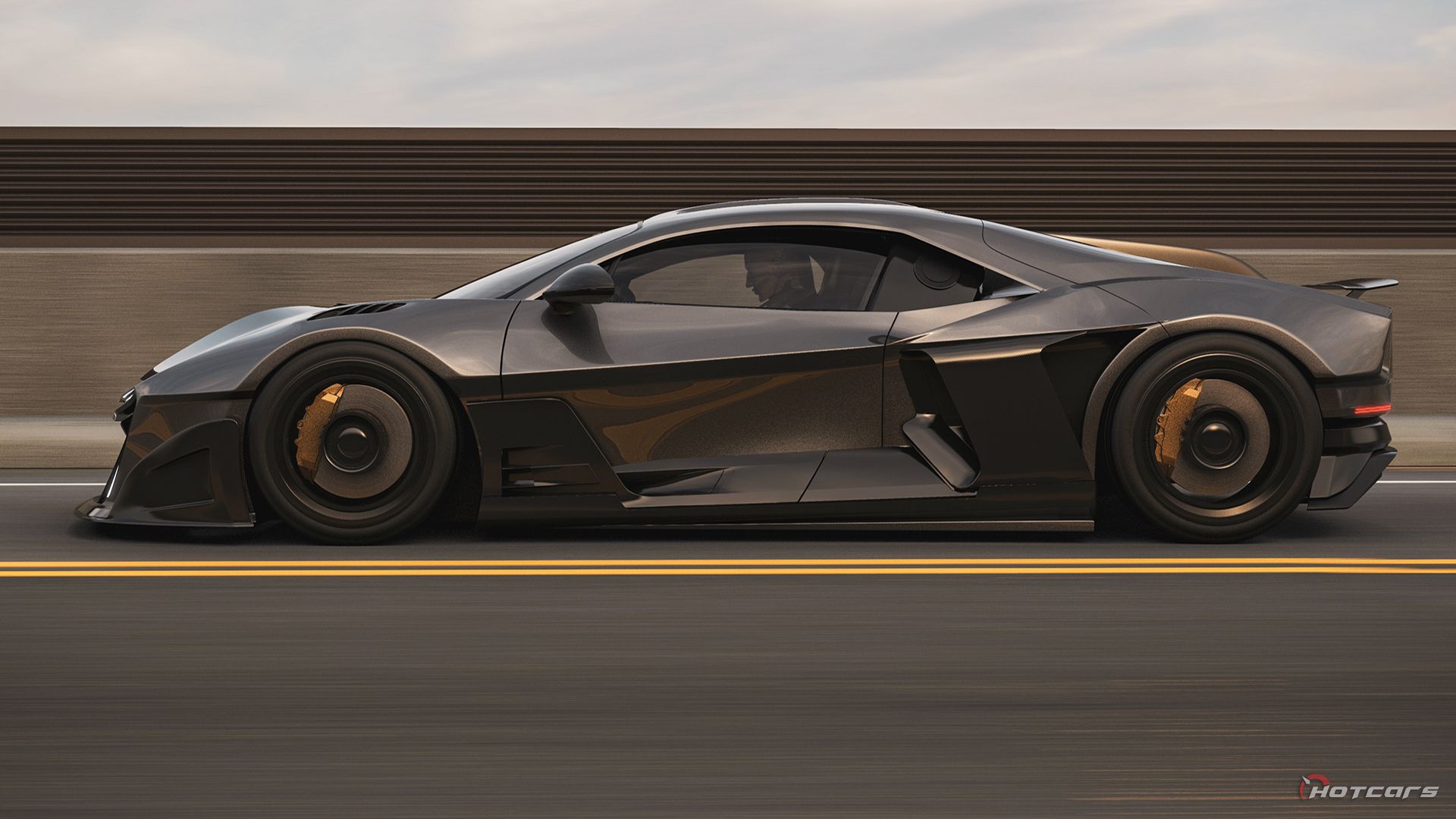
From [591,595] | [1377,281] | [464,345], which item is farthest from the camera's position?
[1377,281]

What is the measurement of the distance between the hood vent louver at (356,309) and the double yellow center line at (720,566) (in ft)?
3.10

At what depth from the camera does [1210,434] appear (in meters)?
6.13

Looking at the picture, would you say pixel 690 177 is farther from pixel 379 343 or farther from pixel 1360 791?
pixel 1360 791

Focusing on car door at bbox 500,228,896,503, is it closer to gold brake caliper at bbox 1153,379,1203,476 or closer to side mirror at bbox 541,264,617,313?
side mirror at bbox 541,264,617,313

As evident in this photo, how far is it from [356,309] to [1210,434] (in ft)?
10.2

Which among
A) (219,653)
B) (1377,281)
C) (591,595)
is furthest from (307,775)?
(1377,281)

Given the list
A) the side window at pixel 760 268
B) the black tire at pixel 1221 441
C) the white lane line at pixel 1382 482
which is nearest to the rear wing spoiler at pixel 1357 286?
the black tire at pixel 1221 441

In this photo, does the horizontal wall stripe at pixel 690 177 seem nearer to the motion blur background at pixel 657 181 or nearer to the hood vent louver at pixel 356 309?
the motion blur background at pixel 657 181

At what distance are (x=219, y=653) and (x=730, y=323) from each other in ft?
7.51

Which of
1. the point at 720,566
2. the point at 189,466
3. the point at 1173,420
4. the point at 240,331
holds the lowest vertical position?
the point at 720,566

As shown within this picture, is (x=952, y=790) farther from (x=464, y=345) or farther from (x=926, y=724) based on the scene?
(x=464, y=345)

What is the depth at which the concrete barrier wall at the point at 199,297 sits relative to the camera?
384 inches

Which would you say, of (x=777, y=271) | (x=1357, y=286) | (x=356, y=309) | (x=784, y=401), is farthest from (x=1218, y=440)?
(x=356, y=309)

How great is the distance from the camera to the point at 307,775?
3473 millimetres
